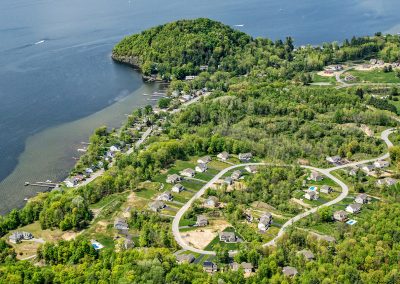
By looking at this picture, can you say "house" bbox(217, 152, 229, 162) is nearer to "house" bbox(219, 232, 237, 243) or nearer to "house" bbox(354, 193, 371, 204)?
"house" bbox(219, 232, 237, 243)

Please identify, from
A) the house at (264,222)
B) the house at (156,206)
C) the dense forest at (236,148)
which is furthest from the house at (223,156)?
Answer: the house at (264,222)

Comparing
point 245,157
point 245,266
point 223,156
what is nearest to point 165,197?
point 223,156

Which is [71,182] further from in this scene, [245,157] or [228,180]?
[245,157]

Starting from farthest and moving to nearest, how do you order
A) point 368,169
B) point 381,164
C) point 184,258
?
point 381,164 → point 368,169 → point 184,258

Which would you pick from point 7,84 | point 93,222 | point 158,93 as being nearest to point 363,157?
point 93,222

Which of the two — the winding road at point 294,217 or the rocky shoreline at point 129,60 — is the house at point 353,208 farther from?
the rocky shoreline at point 129,60

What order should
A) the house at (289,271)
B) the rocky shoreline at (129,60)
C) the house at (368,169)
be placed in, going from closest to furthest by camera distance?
1. the house at (289,271)
2. the house at (368,169)
3. the rocky shoreline at (129,60)

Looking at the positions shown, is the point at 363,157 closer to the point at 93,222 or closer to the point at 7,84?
the point at 93,222
